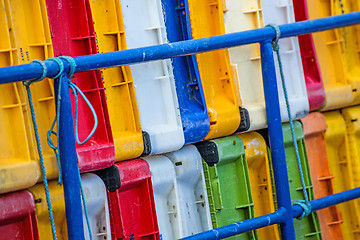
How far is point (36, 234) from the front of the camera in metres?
3.43

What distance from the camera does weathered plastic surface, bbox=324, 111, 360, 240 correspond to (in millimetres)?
5000

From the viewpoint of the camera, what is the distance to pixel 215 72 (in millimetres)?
4332

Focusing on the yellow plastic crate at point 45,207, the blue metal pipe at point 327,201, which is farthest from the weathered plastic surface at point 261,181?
the yellow plastic crate at point 45,207

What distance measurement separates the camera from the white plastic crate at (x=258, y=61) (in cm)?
440

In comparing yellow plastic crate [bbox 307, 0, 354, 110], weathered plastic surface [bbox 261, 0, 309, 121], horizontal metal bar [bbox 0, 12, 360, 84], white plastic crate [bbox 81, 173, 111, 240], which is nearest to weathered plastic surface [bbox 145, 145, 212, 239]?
white plastic crate [bbox 81, 173, 111, 240]

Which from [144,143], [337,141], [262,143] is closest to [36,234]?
[144,143]

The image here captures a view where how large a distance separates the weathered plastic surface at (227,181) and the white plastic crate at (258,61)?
0.21 m

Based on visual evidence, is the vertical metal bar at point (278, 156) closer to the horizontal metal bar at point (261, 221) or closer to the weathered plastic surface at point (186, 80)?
the horizontal metal bar at point (261, 221)

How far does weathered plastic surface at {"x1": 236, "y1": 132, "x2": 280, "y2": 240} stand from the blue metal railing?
0.45 meters

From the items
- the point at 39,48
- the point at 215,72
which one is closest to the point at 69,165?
the point at 39,48

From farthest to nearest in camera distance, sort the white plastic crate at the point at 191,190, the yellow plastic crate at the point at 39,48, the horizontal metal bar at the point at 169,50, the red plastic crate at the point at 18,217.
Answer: the white plastic crate at the point at 191,190 < the yellow plastic crate at the point at 39,48 < the red plastic crate at the point at 18,217 < the horizontal metal bar at the point at 169,50

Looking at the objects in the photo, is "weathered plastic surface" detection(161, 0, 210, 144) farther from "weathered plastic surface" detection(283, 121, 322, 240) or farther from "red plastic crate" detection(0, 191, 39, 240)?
"red plastic crate" detection(0, 191, 39, 240)

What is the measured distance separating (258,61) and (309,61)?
1.82 ft

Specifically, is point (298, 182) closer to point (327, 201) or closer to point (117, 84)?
point (327, 201)
